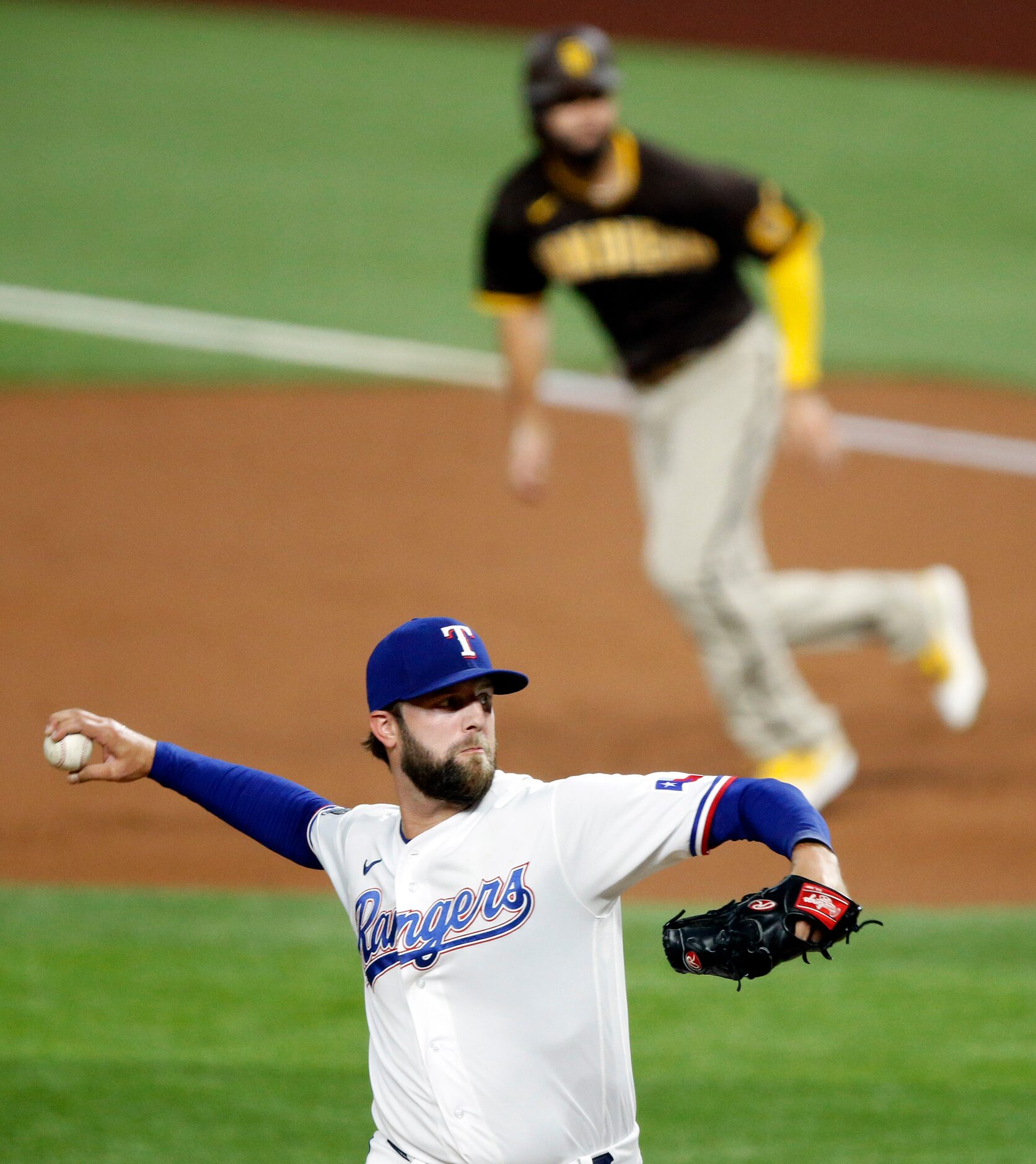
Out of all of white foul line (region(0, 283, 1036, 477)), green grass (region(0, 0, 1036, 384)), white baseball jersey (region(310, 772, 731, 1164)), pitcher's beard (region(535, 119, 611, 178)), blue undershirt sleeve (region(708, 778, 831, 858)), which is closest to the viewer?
blue undershirt sleeve (region(708, 778, 831, 858))

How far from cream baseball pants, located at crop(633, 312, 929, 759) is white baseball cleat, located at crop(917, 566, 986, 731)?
0.35 metres

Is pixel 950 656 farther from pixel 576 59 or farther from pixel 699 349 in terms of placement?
pixel 576 59

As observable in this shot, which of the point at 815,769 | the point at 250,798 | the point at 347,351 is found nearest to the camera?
the point at 250,798

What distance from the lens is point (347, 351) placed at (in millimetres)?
13367

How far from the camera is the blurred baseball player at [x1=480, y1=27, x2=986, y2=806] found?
654cm

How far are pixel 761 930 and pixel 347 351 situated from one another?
35.5 feet

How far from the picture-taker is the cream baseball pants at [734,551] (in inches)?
260

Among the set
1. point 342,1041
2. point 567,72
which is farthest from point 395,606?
point 342,1041

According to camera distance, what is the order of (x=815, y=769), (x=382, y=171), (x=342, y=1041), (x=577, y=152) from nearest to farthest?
1. (x=342, y=1041)
2. (x=577, y=152)
3. (x=815, y=769)
4. (x=382, y=171)

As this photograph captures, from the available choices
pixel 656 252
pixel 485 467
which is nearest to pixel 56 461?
pixel 485 467

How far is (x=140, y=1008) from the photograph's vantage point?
5.79 meters

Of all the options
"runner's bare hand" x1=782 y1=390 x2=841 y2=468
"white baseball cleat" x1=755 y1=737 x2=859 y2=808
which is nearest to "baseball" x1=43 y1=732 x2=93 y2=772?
"runner's bare hand" x1=782 y1=390 x2=841 y2=468

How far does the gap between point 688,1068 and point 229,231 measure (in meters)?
12.1

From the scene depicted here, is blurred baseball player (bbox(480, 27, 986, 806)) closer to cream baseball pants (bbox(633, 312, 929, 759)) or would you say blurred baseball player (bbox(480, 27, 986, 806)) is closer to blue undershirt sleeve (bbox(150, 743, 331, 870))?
cream baseball pants (bbox(633, 312, 929, 759))
